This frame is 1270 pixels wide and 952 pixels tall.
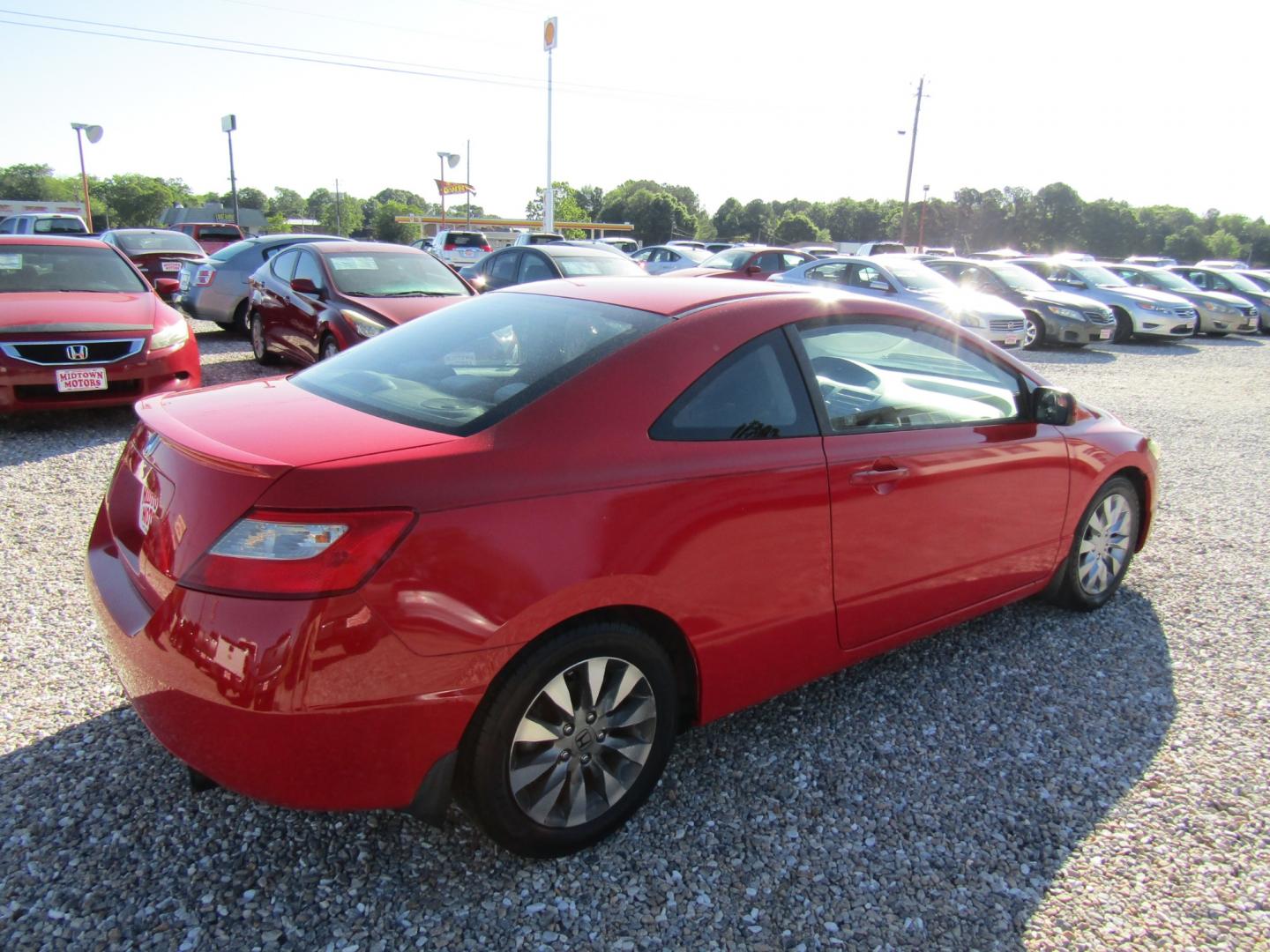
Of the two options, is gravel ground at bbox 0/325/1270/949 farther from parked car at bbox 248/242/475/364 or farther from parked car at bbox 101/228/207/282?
parked car at bbox 101/228/207/282

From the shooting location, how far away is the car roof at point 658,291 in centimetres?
278

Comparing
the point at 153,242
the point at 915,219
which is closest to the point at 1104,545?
the point at 153,242

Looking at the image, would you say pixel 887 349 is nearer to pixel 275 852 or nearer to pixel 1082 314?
pixel 275 852

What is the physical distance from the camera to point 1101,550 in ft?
13.4

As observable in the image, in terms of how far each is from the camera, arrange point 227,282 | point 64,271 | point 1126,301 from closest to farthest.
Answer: point 64,271 < point 227,282 < point 1126,301

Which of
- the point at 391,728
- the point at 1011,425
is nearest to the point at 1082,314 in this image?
the point at 1011,425

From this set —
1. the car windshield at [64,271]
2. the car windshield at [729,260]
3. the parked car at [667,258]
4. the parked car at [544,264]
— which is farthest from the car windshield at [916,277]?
the car windshield at [64,271]

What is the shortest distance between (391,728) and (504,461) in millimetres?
667

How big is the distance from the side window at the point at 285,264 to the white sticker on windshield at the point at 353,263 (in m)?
0.76

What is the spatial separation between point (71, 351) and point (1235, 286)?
2524cm

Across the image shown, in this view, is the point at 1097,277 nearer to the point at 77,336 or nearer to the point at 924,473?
the point at 924,473

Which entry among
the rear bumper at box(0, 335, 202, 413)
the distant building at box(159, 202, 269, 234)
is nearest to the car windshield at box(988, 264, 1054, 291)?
the rear bumper at box(0, 335, 202, 413)

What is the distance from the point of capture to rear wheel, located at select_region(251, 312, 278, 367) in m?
9.72

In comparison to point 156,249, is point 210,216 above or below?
above
